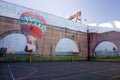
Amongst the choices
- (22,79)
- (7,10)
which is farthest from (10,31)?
(22,79)

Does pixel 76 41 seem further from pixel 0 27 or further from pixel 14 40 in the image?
pixel 0 27

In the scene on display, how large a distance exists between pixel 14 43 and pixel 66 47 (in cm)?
929

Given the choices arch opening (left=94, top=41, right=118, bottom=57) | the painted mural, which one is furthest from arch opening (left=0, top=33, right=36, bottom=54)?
arch opening (left=94, top=41, right=118, bottom=57)

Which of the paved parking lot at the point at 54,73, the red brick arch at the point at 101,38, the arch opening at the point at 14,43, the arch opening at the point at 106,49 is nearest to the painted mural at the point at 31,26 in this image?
the arch opening at the point at 14,43

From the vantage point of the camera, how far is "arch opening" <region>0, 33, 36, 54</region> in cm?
1665

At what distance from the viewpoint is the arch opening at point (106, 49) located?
23.7 meters

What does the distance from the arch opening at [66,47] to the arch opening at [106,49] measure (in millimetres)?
4139

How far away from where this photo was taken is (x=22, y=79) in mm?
6977

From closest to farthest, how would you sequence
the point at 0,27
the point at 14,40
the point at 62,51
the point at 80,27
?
1. the point at 0,27
2. the point at 14,40
3. the point at 62,51
4. the point at 80,27

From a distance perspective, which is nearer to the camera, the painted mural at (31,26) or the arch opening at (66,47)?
the painted mural at (31,26)

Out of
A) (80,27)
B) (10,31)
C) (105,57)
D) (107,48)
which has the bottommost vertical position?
(105,57)

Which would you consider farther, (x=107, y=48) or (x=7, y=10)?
(x=107, y=48)

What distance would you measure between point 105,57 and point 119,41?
3.86 metres

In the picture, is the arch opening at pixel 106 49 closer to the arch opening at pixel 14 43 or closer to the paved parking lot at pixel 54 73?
the paved parking lot at pixel 54 73
